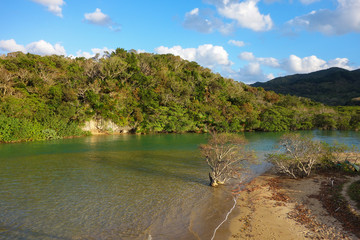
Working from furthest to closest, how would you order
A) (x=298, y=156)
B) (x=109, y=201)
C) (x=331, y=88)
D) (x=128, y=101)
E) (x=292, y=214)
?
1. (x=331, y=88)
2. (x=128, y=101)
3. (x=298, y=156)
4. (x=109, y=201)
5. (x=292, y=214)

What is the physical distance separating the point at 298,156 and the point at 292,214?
25.7ft

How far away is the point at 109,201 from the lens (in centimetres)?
1207

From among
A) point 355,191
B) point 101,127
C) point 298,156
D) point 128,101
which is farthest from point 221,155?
point 128,101

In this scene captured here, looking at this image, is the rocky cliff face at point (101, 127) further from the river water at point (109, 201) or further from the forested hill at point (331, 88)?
the forested hill at point (331, 88)

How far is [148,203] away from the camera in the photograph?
1182cm

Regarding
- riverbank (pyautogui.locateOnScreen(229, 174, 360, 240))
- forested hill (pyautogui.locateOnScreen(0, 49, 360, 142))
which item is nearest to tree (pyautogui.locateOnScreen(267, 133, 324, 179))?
riverbank (pyautogui.locateOnScreen(229, 174, 360, 240))

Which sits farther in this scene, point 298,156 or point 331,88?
point 331,88

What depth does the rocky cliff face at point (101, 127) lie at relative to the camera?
4853cm

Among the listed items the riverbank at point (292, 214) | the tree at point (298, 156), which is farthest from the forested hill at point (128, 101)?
the tree at point (298, 156)

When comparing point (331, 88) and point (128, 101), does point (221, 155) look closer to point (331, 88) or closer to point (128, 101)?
point (128, 101)

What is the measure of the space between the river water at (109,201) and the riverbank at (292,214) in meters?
1.00

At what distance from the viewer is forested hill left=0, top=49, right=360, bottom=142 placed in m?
39.7

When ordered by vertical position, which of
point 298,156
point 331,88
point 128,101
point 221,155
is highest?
point 331,88

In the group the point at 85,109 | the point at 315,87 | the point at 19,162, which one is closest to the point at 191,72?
the point at 85,109
